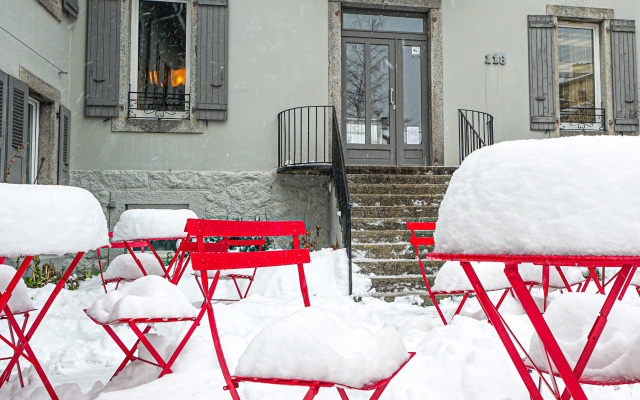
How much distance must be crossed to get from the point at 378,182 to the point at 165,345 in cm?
565

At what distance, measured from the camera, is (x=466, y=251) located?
3.65 feet

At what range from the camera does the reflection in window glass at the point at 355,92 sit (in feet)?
30.3

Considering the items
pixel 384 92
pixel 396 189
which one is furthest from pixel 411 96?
pixel 396 189

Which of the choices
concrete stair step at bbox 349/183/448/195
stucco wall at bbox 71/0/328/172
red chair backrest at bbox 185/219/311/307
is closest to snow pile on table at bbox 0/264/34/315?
red chair backrest at bbox 185/219/311/307

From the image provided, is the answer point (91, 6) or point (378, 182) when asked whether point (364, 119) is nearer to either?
point (378, 182)

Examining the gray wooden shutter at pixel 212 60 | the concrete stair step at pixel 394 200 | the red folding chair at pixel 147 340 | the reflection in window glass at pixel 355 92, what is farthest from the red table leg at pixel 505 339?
the reflection in window glass at pixel 355 92

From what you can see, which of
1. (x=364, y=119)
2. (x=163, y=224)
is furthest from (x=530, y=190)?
(x=364, y=119)

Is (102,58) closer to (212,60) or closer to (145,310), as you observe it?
(212,60)

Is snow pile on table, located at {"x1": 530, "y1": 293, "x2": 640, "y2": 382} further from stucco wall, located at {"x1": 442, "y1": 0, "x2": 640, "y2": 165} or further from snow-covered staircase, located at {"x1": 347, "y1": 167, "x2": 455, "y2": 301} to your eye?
stucco wall, located at {"x1": 442, "y1": 0, "x2": 640, "y2": 165}

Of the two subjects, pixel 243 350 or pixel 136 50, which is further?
pixel 136 50

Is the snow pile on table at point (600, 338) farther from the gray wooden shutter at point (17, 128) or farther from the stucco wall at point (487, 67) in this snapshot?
the stucco wall at point (487, 67)

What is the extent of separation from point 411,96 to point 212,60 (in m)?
3.43

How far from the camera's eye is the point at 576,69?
388 inches

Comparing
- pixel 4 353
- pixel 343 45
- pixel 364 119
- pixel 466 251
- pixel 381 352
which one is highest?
pixel 343 45
